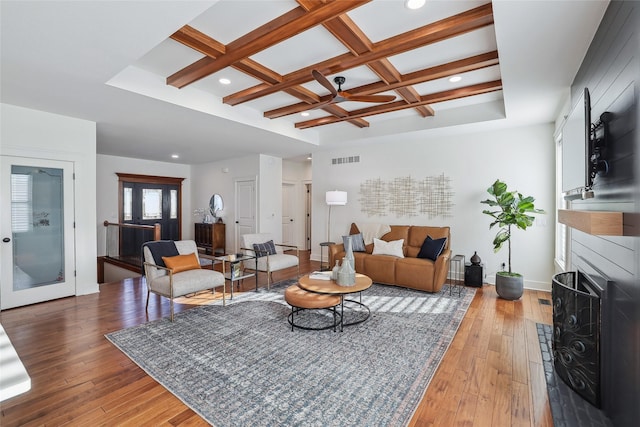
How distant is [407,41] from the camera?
2.66 m

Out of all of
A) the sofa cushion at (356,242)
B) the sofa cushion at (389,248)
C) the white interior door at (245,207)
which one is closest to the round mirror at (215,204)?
the white interior door at (245,207)

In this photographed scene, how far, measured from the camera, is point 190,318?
353 centimetres

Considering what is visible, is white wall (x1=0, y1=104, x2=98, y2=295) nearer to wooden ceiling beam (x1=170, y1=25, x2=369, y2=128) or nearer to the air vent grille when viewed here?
wooden ceiling beam (x1=170, y1=25, x2=369, y2=128)

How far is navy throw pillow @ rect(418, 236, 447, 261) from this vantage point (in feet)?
15.3

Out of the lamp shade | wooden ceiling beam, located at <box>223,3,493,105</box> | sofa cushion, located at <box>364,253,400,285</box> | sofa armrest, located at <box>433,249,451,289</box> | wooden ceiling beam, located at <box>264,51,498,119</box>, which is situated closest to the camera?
wooden ceiling beam, located at <box>223,3,493,105</box>

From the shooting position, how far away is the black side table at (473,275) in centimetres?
484

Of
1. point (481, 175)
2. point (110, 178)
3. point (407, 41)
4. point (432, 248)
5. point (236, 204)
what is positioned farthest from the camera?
point (236, 204)

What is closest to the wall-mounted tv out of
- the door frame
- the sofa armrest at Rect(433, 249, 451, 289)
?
the sofa armrest at Rect(433, 249, 451, 289)

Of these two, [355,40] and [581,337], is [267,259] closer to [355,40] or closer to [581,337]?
[355,40]

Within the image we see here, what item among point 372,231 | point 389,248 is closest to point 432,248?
point 389,248

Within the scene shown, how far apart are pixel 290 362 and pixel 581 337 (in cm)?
211

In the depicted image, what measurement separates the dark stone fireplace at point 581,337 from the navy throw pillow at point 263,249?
12.6 ft

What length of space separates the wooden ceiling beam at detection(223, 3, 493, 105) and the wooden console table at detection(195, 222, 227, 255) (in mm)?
5093

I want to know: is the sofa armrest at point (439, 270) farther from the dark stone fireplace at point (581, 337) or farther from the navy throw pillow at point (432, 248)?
the dark stone fireplace at point (581, 337)
